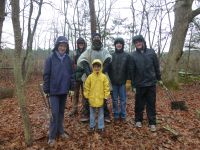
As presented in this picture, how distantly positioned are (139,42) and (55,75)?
7.43 ft

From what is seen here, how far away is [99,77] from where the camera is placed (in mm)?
6590

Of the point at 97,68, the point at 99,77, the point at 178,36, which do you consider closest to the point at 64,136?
the point at 99,77

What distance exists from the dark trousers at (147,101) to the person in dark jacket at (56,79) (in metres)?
1.95

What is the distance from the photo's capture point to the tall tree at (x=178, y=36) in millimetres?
14969

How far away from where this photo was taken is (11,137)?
6633mm

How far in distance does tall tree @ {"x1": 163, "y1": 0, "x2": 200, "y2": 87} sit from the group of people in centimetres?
825

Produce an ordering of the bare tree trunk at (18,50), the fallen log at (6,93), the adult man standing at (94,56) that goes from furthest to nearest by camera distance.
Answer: the fallen log at (6,93), the adult man standing at (94,56), the bare tree trunk at (18,50)

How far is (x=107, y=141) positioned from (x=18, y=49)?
2.67m

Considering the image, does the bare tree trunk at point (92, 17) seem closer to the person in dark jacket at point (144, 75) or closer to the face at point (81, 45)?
the face at point (81, 45)

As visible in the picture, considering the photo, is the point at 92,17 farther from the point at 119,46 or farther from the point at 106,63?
the point at 106,63

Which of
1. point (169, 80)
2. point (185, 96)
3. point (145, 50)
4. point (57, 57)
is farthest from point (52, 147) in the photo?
point (169, 80)

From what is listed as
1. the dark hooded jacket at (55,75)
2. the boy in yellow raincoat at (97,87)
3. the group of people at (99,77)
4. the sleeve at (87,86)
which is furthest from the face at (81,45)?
the dark hooded jacket at (55,75)

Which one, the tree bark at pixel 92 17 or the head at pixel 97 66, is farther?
the tree bark at pixel 92 17

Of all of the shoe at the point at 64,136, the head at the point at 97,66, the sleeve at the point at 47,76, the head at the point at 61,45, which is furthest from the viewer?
the head at the point at 97,66
